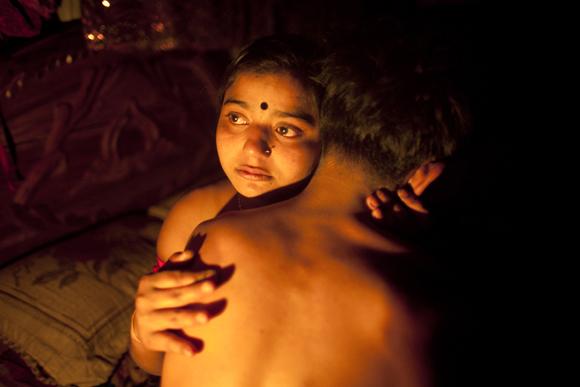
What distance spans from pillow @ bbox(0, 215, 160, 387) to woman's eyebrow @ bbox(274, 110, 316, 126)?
→ 88cm

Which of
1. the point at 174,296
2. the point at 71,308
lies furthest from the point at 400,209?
the point at 71,308

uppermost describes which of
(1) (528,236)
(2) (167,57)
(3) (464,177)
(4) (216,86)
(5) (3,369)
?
A: (2) (167,57)

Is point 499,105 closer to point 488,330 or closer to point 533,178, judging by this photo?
point 533,178

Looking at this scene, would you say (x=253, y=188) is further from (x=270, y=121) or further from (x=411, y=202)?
(x=411, y=202)

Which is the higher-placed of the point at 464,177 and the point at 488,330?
the point at 464,177

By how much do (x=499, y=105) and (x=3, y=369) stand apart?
2.38m

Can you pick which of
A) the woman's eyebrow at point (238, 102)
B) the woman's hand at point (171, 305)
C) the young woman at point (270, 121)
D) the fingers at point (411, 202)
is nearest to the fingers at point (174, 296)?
the woman's hand at point (171, 305)

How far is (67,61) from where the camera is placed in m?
1.42

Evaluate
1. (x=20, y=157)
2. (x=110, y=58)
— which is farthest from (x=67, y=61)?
(x=20, y=157)

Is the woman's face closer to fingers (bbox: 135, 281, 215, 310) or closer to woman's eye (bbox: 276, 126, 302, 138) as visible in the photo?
woman's eye (bbox: 276, 126, 302, 138)

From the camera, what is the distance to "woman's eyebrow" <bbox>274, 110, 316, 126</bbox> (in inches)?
40.3

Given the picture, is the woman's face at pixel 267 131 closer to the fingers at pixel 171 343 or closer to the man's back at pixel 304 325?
the man's back at pixel 304 325

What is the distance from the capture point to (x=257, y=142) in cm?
103

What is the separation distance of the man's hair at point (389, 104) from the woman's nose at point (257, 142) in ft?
0.58
